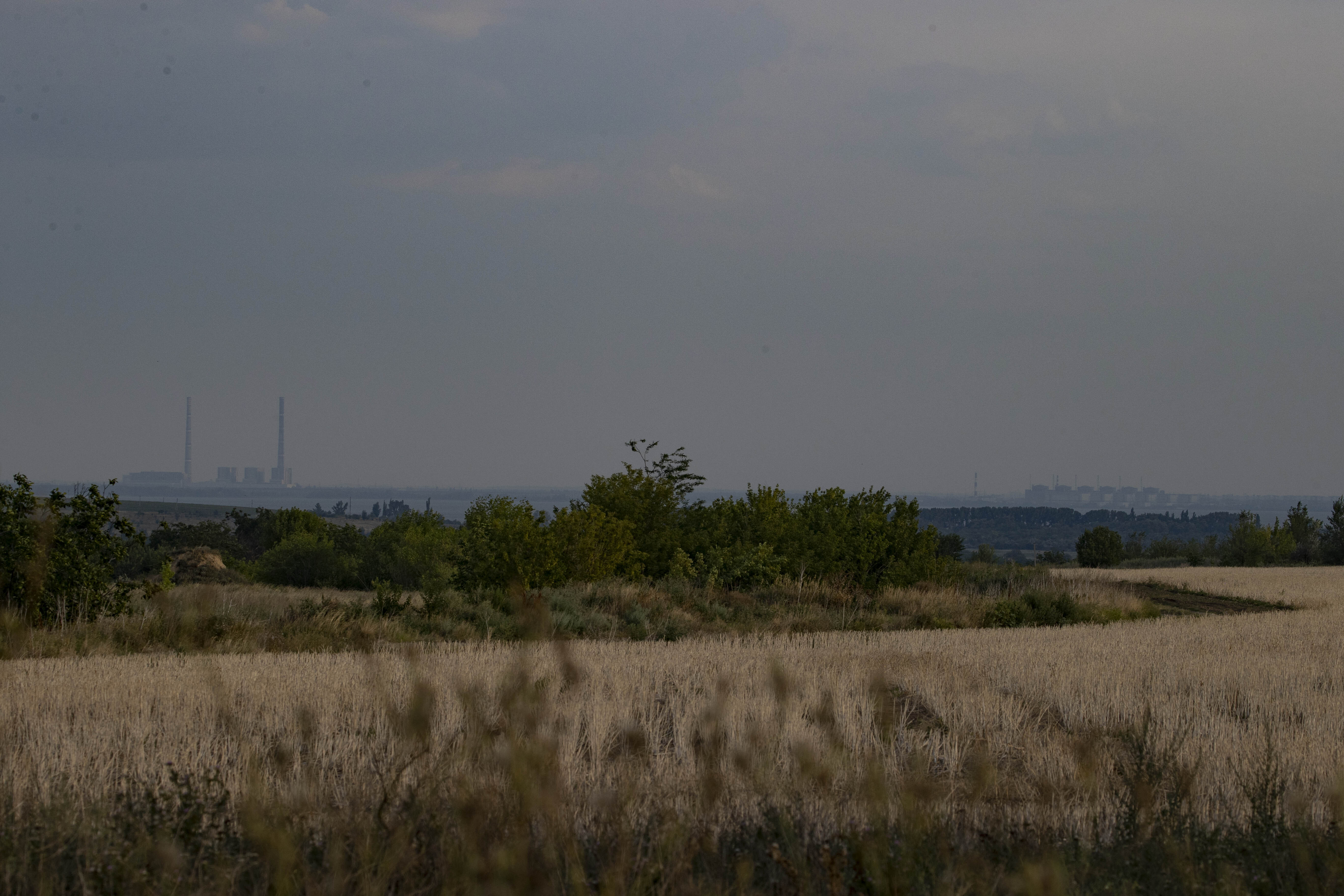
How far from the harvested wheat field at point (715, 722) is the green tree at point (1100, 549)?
6977cm

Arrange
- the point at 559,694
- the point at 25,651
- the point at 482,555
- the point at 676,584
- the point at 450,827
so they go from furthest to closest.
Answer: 1. the point at 482,555
2. the point at 676,584
3. the point at 25,651
4. the point at 559,694
5. the point at 450,827

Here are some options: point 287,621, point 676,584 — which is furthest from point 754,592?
point 287,621

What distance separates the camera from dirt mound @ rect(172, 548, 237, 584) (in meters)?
39.1

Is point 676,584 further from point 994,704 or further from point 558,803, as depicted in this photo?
point 558,803

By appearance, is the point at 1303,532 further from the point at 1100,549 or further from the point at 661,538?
the point at 661,538

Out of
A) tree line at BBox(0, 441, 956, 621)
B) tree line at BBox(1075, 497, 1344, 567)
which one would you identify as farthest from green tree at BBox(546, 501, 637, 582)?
tree line at BBox(1075, 497, 1344, 567)

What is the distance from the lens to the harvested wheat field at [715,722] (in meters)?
5.38

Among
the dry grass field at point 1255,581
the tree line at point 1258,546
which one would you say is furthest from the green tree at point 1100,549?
the dry grass field at point 1255,581

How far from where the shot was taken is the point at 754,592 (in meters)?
23.5

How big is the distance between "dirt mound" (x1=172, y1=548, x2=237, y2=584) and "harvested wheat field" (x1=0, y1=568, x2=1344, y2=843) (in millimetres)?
29606

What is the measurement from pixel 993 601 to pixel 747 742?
18411 millimetres

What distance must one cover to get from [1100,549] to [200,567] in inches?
2499

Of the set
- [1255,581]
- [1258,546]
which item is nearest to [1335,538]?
[1258,546]

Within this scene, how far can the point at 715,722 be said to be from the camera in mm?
5258
